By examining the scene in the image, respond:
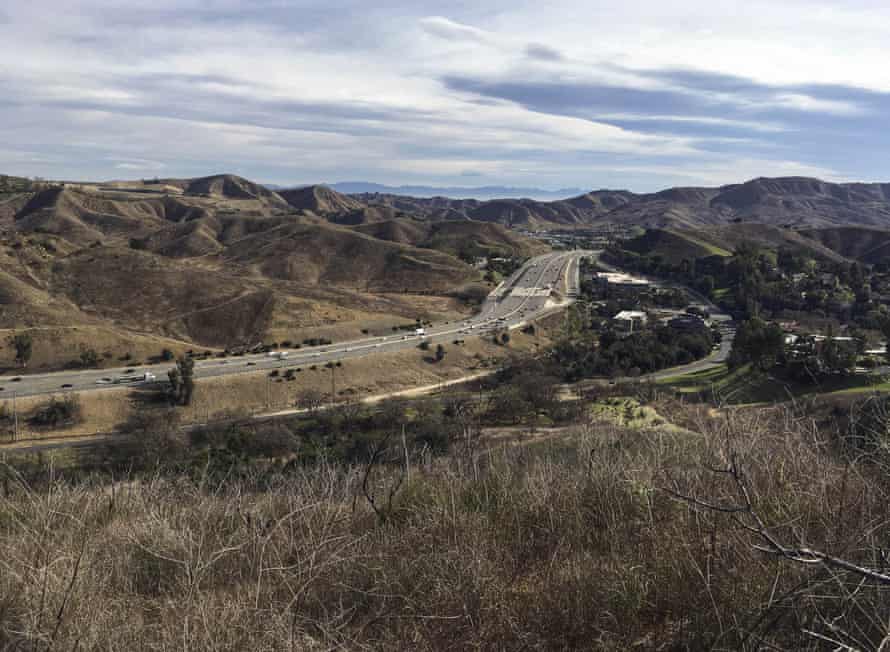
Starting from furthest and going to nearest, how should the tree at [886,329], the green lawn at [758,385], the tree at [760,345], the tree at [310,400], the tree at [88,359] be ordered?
the tree at [886,329], the tree at [88,359], the tree at [760,345], the tree at [310,400], the green lawn at [758,385]

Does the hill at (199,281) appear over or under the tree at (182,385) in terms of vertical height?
over

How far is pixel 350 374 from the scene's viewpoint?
43.7 meters

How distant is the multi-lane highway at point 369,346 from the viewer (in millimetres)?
38750

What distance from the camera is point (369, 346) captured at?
5084 centimetres

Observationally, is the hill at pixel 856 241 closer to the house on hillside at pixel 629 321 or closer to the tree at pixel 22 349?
the house on hillside at pixel 629 321

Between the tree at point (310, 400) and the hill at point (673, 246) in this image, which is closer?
the tree at point (310, 400)

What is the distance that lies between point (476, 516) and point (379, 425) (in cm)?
2731

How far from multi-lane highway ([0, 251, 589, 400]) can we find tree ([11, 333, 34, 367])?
6.82 feet

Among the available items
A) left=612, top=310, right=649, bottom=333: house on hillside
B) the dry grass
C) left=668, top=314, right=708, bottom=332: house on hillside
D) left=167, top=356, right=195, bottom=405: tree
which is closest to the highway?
left=668, top=314, right=708, bottom=332: house on hillside

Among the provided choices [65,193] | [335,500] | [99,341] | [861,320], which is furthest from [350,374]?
[65,193]

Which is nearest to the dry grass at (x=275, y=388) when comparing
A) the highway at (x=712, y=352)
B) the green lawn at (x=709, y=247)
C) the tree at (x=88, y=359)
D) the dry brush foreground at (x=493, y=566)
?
the tree at (x=88, y=359)

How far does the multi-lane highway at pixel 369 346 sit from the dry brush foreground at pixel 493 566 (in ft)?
122

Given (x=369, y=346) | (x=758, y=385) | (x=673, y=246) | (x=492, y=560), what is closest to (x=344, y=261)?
(x=369, y=346)

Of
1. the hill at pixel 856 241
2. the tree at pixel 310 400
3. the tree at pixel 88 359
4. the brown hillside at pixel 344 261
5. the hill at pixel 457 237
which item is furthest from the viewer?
the hill at pixel 457 237
